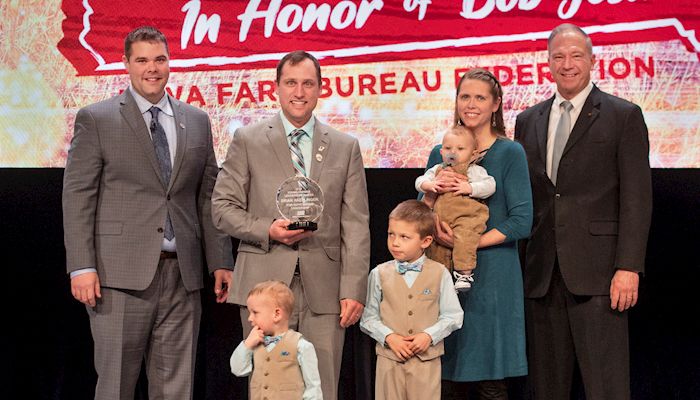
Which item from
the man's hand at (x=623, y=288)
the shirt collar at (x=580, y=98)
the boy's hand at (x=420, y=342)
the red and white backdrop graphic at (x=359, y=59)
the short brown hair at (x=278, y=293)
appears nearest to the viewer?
the short brown hair at (x=278, y=293)

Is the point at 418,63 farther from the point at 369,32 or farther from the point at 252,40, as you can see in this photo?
the point at 252,40

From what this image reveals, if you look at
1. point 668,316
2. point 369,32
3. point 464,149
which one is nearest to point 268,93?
point 369,32

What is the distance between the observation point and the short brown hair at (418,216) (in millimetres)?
3373

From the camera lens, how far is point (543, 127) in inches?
150

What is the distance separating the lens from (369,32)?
4711 mm

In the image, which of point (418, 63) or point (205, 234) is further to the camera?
point (418, 63)

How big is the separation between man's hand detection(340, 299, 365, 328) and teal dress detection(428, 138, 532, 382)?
16.9 inches

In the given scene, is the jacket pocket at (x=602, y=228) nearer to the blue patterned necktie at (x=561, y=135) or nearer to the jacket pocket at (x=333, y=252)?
the blue patterned necktie at (x=561, y=135)

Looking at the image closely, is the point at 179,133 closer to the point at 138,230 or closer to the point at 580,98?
the point at 138,230

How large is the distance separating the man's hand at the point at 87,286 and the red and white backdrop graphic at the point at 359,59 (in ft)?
4.46

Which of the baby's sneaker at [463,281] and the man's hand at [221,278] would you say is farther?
the man's hand at [221,278]

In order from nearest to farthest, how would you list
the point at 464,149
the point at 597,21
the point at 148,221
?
the point at 464,149
the point at 148,221
the point at 597,21

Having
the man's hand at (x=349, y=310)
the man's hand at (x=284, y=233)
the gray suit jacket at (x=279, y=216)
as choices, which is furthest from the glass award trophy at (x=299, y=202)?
the man's hand at (x=349, y=310)

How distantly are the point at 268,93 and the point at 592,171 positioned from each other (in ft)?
6.38
